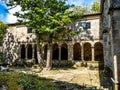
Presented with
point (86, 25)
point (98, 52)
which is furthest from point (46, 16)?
point (98, 52)

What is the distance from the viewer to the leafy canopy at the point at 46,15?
19891 millimetres

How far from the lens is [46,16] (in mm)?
20562

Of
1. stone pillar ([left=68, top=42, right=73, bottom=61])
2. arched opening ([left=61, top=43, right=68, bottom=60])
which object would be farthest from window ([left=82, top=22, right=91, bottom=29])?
arched opening ([left=61, top=43, right=68, bottom=60])

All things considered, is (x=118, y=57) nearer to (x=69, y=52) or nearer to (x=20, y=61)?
(x=69, y=52)

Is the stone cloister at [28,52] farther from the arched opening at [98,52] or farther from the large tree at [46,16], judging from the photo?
the arched opening at [98,52]

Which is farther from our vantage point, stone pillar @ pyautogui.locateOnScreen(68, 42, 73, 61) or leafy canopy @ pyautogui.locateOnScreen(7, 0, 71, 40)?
stone pillar @ pyautogui.locateOnScreen(68, 42, 73, 61)

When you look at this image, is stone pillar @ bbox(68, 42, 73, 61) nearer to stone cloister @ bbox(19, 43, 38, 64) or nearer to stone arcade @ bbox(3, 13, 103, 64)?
stone arcade @ bbox(3, 13, 103, 64)

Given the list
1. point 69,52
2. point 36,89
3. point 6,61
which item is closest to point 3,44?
point 6,61

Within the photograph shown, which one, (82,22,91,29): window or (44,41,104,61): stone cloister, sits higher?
(82,22,91,29): window

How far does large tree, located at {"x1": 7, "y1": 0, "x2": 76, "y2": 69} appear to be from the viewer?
19906 mm

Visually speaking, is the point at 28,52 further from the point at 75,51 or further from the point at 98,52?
the point at 98,52

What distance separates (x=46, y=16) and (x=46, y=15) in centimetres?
11

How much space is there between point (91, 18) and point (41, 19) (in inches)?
271

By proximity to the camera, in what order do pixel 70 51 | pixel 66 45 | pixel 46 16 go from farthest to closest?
pixel 66 45 → pixel 70 51 → pixel 46 16
